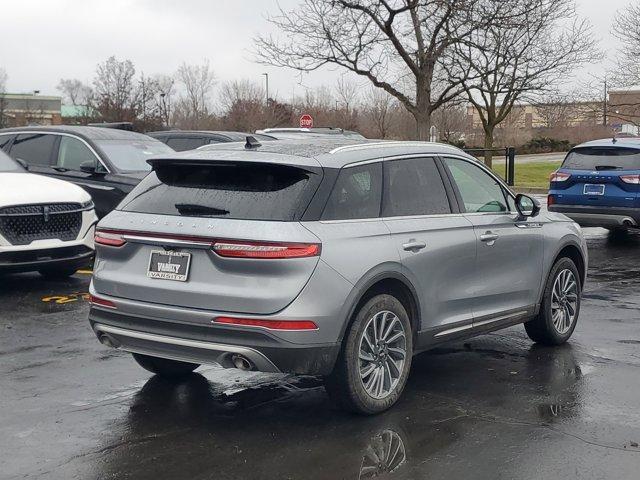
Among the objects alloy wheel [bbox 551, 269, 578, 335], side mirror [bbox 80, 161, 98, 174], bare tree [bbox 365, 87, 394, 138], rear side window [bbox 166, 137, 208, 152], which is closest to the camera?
alloy wheel [bbox 551, 269, 578, 335]

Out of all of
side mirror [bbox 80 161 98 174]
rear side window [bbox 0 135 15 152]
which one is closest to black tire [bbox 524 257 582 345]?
side mirror [bbox 80 161 98 174]

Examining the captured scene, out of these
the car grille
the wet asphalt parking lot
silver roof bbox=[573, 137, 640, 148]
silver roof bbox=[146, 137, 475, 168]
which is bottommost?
the wet asphalt parking lot

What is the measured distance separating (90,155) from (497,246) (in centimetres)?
738

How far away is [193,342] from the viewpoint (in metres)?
4.91

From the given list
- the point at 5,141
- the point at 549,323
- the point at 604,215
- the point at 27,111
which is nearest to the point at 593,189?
the point at 604,215

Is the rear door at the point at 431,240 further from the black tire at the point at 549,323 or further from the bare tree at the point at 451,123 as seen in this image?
the bare tree at the point at 451,123

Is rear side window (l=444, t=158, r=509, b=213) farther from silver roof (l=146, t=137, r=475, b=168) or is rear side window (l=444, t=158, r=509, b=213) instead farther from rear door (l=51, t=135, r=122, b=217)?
rear door (l=51, t=135, r=122, b=217)

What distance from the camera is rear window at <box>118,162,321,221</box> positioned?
4.98 meters

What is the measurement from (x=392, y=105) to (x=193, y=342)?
4790cm

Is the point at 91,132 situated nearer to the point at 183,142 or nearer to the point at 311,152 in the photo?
the point at 183,142

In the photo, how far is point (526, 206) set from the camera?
23.0 feet

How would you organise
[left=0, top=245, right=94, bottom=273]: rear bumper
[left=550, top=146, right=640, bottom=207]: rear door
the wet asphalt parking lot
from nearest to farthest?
the wet asphalt parking lot → [left=0, top=245, right=94, bottom=273]: rear bumper → [left=550, top=146, right=640, bottom=207]: rear door

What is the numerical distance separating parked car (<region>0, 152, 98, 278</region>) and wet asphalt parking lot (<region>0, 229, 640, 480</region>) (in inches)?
71.0

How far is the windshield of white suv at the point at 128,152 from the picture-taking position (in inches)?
473
